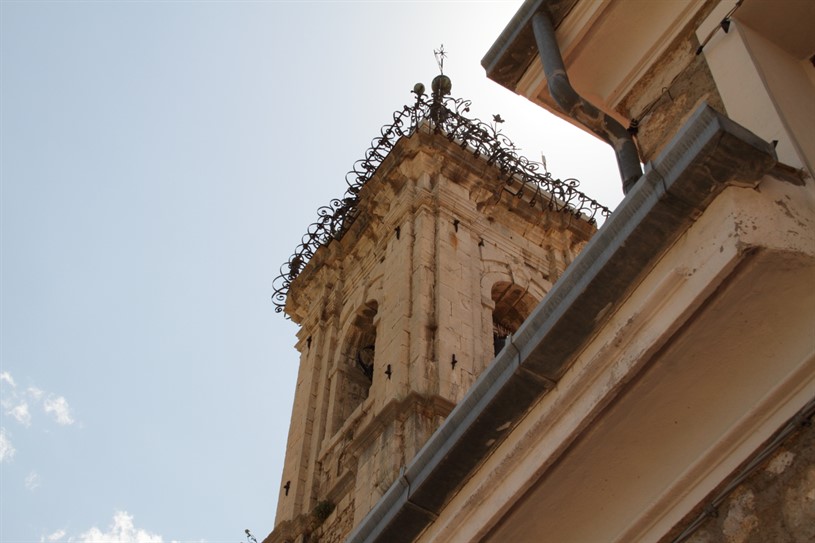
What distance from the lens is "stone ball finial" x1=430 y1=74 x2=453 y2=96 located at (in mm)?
19031

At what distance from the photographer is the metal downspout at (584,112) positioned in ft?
15.2

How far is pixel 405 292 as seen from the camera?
1495 centimetres

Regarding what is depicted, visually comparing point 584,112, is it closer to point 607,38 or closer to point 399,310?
point 607,38

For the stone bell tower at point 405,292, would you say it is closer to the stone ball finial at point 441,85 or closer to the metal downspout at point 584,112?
the stone ball finial at point 441,85

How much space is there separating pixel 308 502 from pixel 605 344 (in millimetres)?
10950

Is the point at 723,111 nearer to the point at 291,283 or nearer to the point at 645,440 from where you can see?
the point at 645,440

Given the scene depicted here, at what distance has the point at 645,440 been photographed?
12.4ft

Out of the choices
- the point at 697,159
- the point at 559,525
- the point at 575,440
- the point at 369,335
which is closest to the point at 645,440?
the point at 575,440

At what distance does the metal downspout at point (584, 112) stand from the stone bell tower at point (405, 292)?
7.56 metres

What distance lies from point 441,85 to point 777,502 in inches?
646

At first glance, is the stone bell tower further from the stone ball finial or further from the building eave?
the building eave

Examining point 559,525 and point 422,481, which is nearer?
point 559,525

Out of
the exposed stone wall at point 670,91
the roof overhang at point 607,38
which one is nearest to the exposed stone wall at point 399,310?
the roof overhang at point 607,38

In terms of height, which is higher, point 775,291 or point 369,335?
point 369,335
